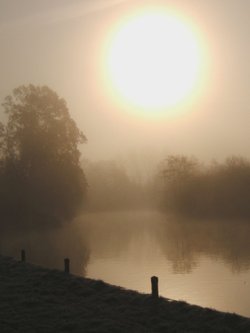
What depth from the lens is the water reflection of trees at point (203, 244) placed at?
101ft

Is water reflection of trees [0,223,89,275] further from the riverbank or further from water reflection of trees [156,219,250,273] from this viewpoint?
the riverbank

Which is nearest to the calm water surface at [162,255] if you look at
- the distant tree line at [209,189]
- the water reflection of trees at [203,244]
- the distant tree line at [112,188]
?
the water reflection of trees at [203,244]

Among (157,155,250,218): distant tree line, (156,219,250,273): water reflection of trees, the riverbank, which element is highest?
(157,155,250,218): distant tree line

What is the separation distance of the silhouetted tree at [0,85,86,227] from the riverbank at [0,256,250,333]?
1396 inches

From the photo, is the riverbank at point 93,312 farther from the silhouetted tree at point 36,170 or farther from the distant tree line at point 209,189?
the distant tree line at point 209,189

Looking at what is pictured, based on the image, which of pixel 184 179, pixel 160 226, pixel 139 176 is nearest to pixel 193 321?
pixel 160 226

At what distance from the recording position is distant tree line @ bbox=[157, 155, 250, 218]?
69188 mm

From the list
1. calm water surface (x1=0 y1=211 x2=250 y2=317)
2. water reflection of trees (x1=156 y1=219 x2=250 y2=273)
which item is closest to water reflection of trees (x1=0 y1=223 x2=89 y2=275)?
calm water surface (x1=0 y1=211 x2=250 y2=317)

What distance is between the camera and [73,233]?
51.5 meters

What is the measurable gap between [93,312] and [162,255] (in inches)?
759

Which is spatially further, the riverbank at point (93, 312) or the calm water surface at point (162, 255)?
the calm water surface at point (162, 255)

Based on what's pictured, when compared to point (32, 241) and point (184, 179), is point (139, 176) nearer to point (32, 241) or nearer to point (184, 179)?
point (184, 179)

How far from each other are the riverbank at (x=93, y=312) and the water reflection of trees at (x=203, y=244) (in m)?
9.51

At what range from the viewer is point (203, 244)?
39875 mm
